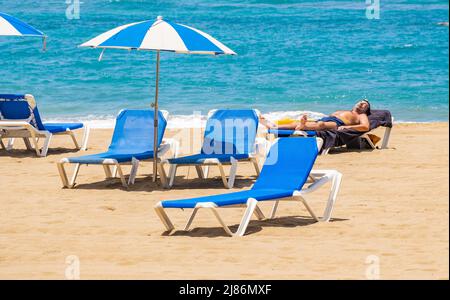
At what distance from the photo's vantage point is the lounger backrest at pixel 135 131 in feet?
36.1

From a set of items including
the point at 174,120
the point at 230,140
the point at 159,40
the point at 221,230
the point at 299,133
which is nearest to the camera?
the point at 221,230

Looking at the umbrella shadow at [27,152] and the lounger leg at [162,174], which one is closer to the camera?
the lounger leg at [162,174]

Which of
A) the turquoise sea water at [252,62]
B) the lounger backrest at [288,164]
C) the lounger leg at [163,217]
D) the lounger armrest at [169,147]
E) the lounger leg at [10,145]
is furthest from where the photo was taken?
the turquoise sea water at [252,62]

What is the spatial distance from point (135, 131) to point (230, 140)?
3.55ft

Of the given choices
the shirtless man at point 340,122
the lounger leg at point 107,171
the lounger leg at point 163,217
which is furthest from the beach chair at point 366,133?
the lounger leg at point 163,217

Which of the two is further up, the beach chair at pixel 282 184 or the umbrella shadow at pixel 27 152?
the beach chair at pixel 282 184

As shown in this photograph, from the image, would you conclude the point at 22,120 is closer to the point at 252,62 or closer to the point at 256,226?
the point at 256,226

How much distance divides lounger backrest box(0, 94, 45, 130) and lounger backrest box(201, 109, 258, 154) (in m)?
2.80

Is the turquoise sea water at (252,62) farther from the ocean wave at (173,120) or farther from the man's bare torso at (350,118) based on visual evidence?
the man's bare torso at (350,118)

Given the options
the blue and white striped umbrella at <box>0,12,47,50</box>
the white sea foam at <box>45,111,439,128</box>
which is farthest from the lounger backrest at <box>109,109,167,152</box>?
the white sea foam at <box>45,111,439,128</box>

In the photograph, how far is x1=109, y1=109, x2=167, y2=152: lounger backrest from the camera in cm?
1100

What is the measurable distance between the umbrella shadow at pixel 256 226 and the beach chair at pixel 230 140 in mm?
1754

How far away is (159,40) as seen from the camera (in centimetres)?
1016

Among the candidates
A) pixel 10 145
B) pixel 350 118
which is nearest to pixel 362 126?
pixel 350 118
